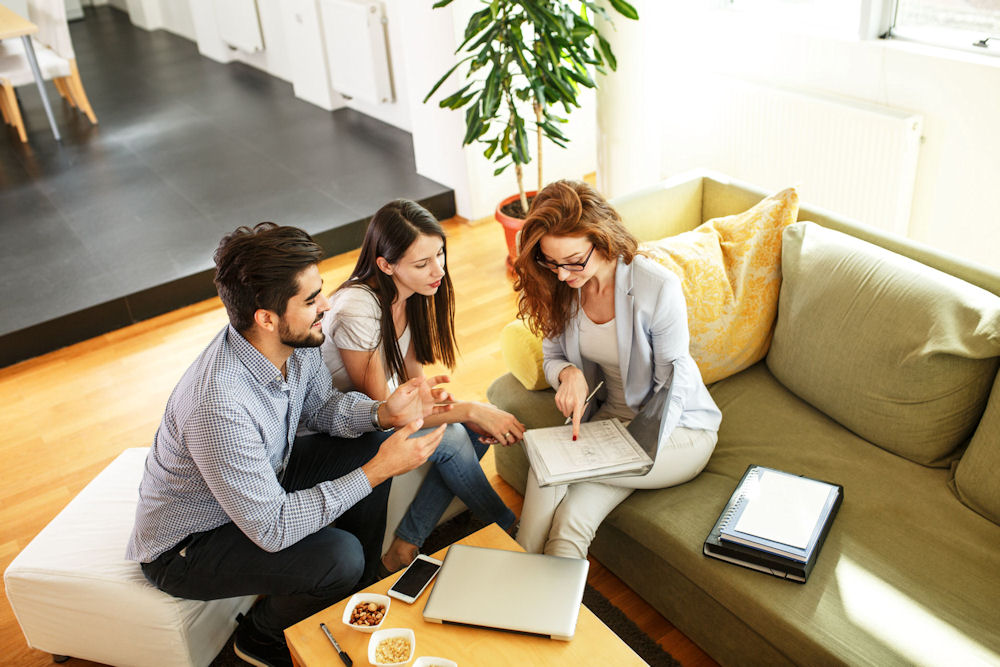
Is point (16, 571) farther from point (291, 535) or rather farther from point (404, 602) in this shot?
point (404, 602)

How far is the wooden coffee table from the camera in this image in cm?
167

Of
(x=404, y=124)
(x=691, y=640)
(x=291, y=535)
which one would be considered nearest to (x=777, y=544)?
(x=691, y=640)

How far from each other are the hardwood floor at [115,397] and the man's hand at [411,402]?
1.78 feet

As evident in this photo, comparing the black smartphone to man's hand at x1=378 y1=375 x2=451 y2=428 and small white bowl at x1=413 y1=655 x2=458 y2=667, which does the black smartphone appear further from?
man's hand at x1=378 y1=375 x2=451 y2=428

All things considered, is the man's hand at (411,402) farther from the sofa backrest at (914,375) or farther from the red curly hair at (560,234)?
the sofa backrest at (914,375)

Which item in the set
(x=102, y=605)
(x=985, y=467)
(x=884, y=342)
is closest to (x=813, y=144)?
(x=884, y=342)

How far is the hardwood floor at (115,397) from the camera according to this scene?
2398 millimetres

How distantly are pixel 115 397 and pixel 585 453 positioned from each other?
2.14 meters

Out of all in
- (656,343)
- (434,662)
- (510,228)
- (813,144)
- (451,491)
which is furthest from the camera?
(510,228)

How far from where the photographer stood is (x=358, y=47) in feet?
17.0

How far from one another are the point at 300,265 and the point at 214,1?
579 centimetres

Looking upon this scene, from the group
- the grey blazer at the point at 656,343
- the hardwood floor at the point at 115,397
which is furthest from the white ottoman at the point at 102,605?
the grey blazer at the point at 656,343

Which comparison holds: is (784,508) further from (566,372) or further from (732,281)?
(732,281)

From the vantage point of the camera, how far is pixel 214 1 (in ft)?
22.2
